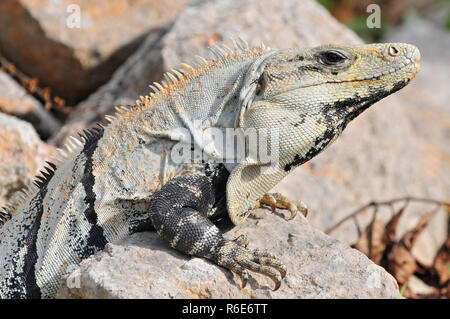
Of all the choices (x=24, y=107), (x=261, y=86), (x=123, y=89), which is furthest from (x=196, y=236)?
(x=24, y=107)

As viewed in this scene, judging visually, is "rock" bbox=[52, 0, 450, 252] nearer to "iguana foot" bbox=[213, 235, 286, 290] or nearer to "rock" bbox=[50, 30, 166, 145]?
"rock" bbox=[50, 30, 166, 145]

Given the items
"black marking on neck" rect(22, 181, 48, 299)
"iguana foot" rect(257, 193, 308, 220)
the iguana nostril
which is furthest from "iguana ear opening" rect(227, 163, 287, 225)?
"black marking on neck" rect(22, 181, 48, 299)

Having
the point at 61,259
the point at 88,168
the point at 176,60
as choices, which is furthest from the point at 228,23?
the point at 61,259

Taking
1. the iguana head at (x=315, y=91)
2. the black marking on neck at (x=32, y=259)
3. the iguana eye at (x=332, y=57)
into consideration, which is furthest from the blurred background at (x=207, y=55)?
the iguana eye at (x=332, y=57)

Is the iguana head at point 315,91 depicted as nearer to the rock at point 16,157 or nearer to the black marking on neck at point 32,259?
the black marking on neck at point 32,259

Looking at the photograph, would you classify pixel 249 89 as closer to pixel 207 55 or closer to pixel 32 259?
pixel 32 259
